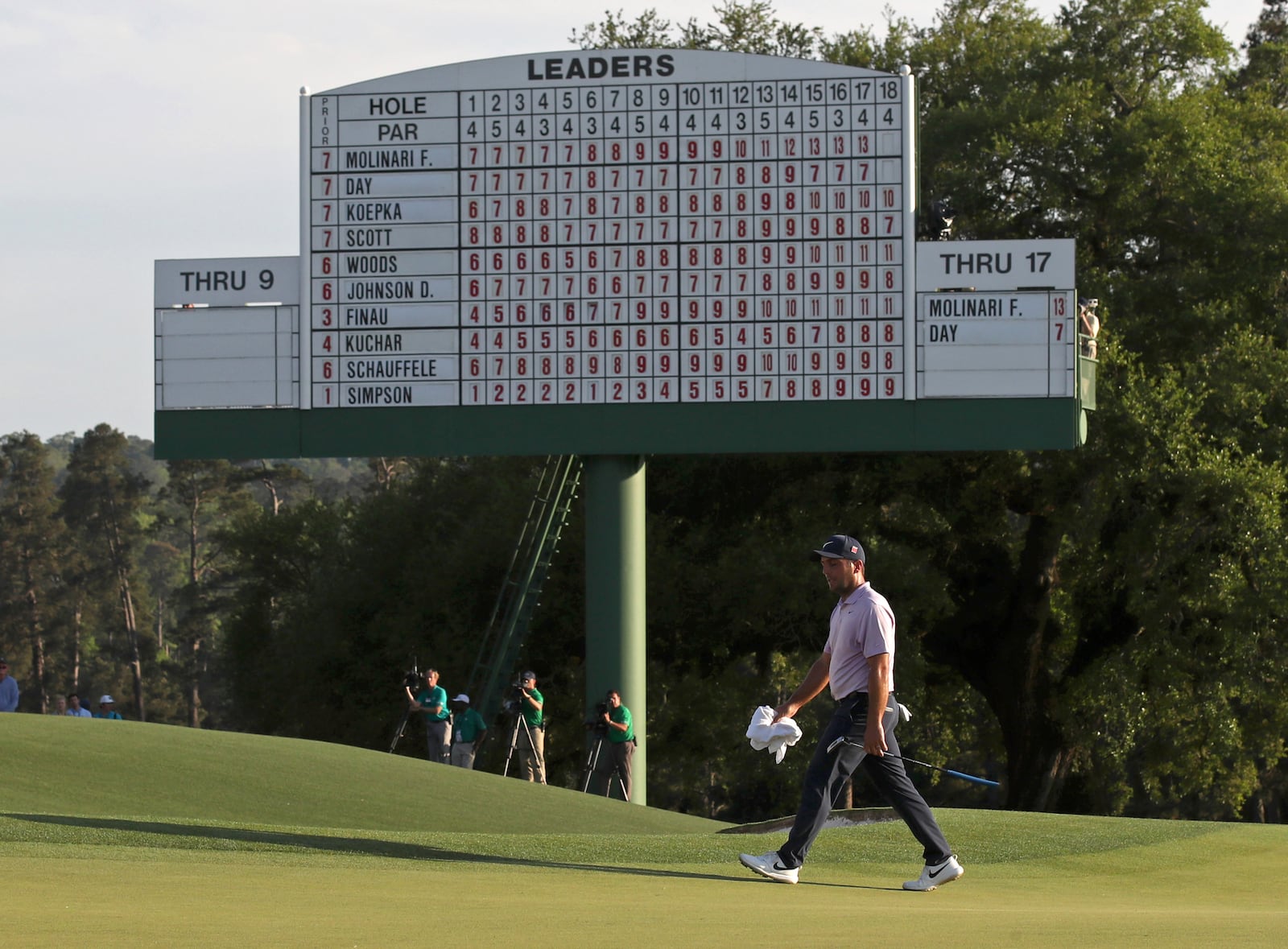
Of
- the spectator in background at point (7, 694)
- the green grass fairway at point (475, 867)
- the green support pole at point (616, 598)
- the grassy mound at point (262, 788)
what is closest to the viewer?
the green grass fairway at point (475, 867)

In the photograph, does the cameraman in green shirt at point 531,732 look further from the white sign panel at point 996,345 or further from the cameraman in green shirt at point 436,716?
the white sign panel at point 996,345

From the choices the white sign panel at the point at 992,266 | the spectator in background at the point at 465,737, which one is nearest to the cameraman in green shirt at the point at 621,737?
the spectator in background at the point at 465,737

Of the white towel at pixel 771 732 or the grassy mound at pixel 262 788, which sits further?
the grassy mound at pixel 262 788

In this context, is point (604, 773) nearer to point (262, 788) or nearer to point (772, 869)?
point (262, 788)

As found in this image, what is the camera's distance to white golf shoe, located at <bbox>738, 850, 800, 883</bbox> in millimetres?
8312

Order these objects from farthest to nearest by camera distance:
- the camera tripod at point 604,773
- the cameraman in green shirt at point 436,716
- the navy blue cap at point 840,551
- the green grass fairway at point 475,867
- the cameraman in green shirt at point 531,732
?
the camera tripod at point 604,773 → the cameraman in green shirt at point 531,732 → the cameraman in green shirt at point 436,716 → the navy blue cap at point 840,551 → the green grass fairway at point 475,867

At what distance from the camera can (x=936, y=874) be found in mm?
8242

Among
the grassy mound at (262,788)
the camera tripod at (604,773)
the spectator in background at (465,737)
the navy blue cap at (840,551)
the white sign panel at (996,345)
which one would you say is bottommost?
the camera tripod at (604,773)

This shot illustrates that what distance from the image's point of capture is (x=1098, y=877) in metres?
9.25

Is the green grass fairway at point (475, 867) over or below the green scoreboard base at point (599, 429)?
below

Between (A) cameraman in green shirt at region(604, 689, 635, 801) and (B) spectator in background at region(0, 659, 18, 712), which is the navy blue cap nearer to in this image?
(A) cameraman in green shirt at region(604, 689, 635, 801)

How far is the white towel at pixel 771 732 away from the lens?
8570mm

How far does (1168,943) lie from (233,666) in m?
42.6

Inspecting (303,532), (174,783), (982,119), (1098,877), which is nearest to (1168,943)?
(1098,877)
